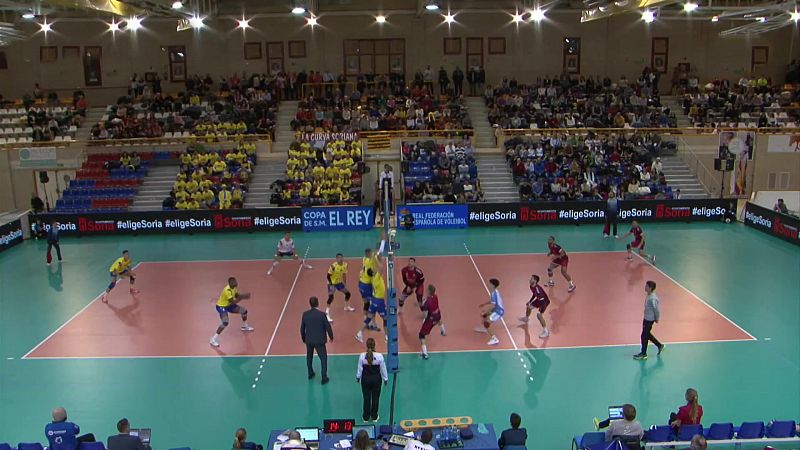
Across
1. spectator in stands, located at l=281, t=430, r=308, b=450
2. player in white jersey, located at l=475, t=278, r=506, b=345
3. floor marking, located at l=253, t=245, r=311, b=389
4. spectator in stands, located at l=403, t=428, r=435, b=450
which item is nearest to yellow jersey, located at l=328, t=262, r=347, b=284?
floor marking, located at l=253, t=245, r=311, b=389

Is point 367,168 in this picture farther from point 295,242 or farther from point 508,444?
point 508,444

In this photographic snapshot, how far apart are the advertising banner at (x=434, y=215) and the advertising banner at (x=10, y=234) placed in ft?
49.5

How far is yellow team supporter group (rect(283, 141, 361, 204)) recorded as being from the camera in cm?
2994

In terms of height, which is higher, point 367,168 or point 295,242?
point 367,168

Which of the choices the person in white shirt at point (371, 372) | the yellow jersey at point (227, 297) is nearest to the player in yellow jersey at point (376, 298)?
the yellow jersey at point (227, 297)

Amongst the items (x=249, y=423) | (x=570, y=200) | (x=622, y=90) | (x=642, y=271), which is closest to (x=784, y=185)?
(x=622, y=90)

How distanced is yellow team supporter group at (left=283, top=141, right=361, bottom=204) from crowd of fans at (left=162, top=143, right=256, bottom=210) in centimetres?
211

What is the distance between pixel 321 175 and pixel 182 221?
263 inches

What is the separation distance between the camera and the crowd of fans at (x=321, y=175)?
29938 millimetres

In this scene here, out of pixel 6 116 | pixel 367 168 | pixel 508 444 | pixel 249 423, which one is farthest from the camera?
pixel 6 116

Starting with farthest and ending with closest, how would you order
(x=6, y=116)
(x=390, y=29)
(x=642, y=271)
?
(x=390, y=29) → (x=6, y=116) → (x=642, y=271)

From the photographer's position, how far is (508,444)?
923 cm

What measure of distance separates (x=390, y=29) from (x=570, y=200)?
17349mm

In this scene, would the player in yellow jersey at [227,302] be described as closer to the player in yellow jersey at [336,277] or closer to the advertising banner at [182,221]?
the player in yellow jersey at [336,277]
